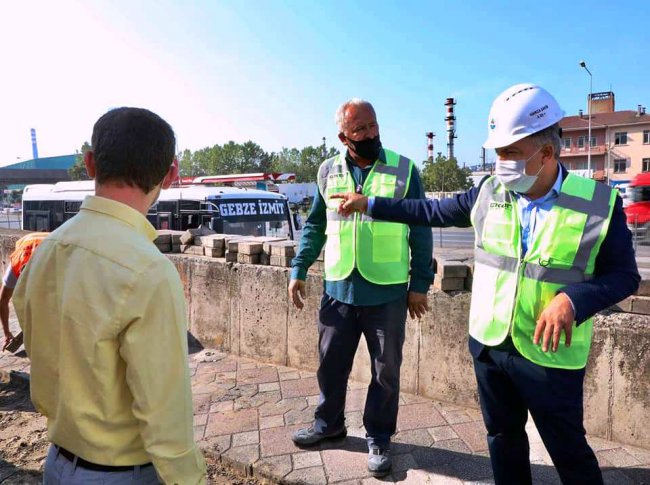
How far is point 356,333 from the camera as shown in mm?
2844

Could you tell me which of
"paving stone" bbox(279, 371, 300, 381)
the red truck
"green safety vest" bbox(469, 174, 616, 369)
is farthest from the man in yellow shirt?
the red truck

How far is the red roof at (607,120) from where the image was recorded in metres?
48.1

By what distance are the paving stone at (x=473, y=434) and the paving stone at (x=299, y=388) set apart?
3.84 ft

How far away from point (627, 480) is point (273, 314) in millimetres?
2883

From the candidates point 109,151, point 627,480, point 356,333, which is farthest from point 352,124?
point 627,480

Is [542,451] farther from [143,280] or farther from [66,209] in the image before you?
[66,209]

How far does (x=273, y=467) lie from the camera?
9.09ft

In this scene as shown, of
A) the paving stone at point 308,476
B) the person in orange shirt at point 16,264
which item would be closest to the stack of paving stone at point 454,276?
the paving stone at point 308,476

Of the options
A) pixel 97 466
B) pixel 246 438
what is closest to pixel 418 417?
pixel 246 438

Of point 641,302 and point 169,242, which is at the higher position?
point 169,242

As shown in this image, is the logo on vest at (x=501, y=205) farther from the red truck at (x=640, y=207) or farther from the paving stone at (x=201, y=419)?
the red truck at (x=640, y=207)

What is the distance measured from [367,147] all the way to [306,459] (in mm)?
1848

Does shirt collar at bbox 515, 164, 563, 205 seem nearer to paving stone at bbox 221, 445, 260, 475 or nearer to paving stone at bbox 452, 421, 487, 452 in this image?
paving stone at bbox 452, 421, 487, 452

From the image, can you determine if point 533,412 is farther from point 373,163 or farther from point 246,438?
point 246,438
